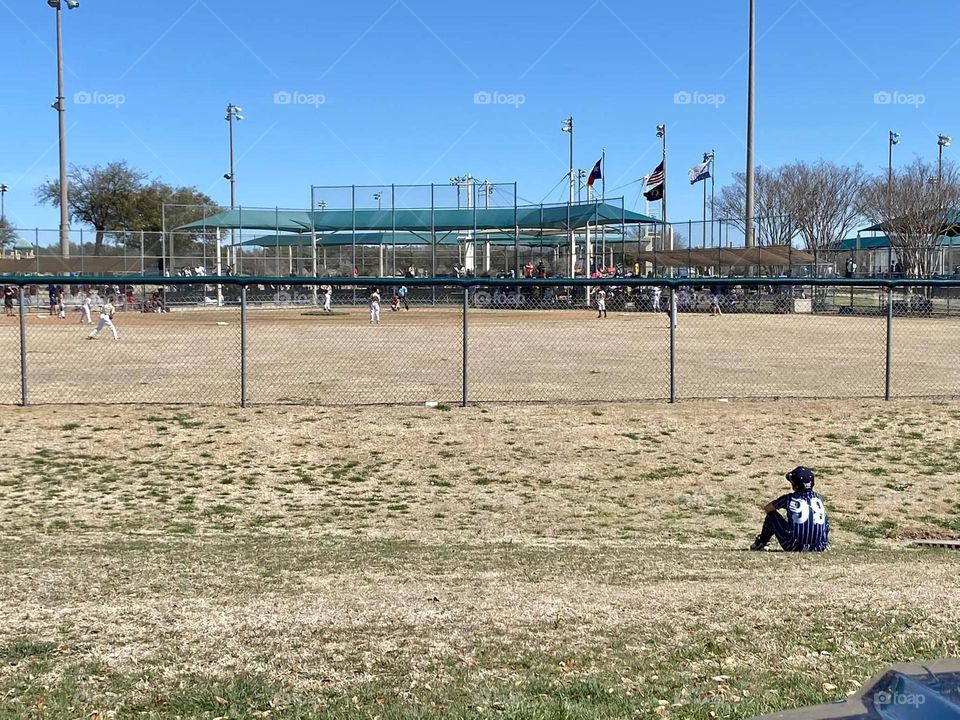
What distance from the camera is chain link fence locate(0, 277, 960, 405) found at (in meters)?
14.7

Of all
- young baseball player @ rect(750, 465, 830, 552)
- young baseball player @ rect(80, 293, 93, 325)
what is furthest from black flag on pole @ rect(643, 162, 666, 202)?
young baseball player @ rect(750, 465, 830, 552)

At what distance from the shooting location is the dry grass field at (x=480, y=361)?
15273mm

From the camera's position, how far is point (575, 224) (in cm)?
5038

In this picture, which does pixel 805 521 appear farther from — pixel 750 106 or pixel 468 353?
pixel 750 106

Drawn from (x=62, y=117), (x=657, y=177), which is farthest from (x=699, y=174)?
(x=62, y=117)

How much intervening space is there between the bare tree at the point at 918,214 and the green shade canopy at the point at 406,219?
1316 centimetres

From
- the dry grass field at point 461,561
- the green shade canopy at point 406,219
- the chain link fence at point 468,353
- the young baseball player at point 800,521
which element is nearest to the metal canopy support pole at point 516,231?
the green shade canopy at point 406,219

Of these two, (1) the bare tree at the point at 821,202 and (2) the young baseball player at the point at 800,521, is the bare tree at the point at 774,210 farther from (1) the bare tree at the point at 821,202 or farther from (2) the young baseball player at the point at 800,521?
(2) the young baseball player at the point at 800,521

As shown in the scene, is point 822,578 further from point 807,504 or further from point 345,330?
point 345,330

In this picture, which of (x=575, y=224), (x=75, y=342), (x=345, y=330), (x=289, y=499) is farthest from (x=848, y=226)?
(x=289, y=499)

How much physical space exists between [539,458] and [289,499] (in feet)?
10.1

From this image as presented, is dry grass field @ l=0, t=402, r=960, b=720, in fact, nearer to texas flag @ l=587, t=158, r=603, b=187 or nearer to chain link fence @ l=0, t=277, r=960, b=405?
chain link fence @ l=0, t=277, r=960, b=405

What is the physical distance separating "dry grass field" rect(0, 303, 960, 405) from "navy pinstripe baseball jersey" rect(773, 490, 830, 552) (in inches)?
268

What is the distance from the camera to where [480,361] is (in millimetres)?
19672
